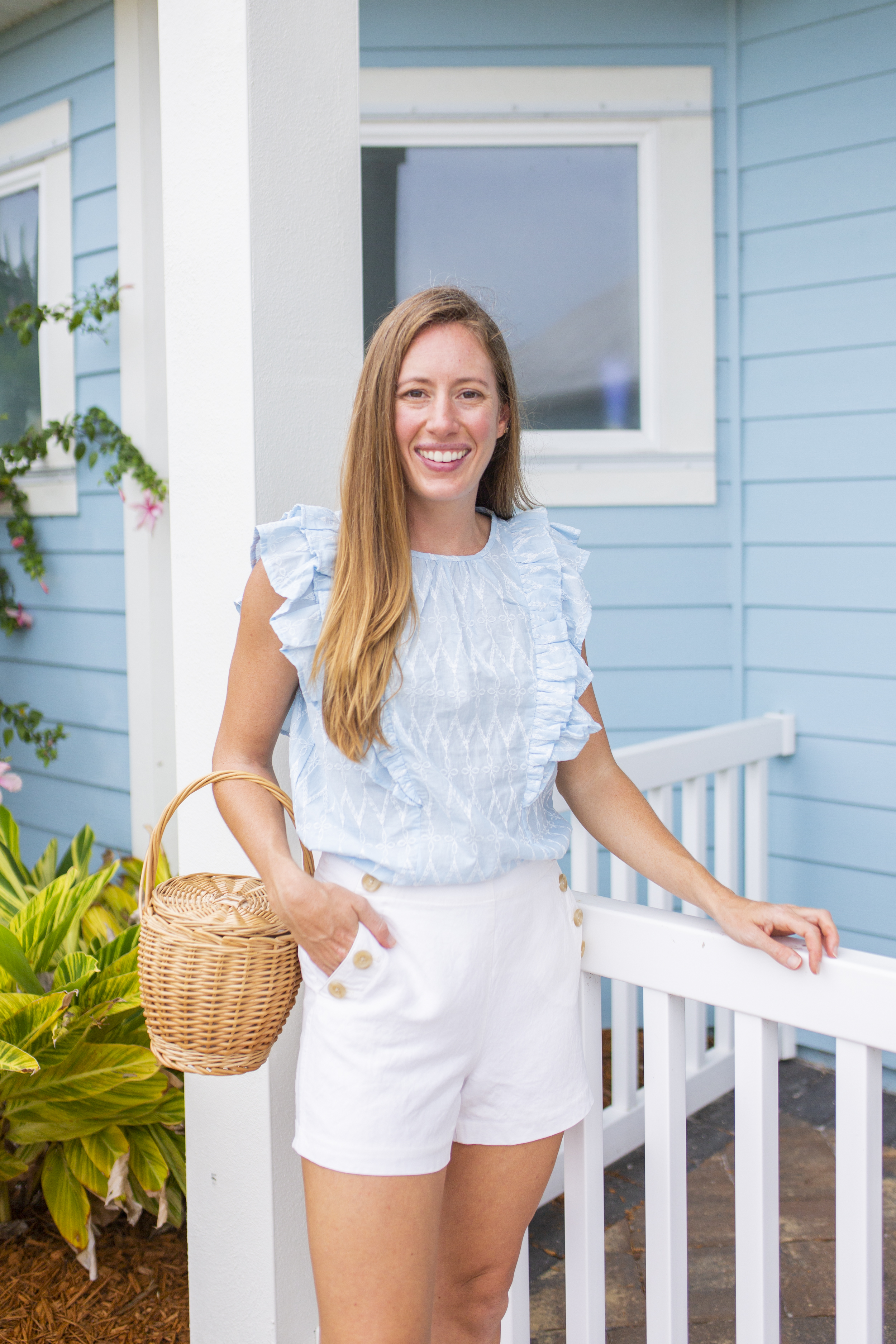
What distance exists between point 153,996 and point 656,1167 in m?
0.69

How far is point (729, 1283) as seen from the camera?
91.7 inches

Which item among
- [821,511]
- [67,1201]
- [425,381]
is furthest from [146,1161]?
[821,511]

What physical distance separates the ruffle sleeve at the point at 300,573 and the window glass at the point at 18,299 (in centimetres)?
275

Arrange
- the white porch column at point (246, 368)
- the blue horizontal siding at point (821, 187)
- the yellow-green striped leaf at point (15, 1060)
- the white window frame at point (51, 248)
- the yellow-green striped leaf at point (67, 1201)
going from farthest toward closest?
the white window frame at point (51, 248) → the blue horizontal siding at point (821, 187) → the yellow-green striped leaf at point (67, 1201) → the yellow-green striped leaf at point (15, 1060) → the white porch column at point (246, 368)

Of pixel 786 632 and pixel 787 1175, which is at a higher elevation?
pixel 786 632

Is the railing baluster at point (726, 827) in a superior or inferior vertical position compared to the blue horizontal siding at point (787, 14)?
inferior

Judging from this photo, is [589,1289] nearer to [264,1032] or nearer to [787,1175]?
[264,1032]

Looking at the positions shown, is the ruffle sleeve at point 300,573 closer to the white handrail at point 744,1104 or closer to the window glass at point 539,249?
the white handrail at point 744,1104

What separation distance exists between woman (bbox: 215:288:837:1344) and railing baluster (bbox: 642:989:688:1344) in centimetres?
12

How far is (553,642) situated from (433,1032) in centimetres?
50

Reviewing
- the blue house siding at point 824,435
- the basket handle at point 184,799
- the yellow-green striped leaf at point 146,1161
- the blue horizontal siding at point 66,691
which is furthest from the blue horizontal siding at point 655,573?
the basket handle at point 184,799

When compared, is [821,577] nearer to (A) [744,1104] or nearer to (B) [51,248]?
(A) [744,1104]

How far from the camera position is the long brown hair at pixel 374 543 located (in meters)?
1.30

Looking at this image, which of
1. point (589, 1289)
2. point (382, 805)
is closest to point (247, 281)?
point (382, 805)
